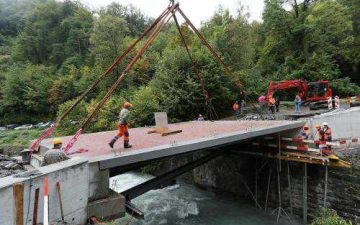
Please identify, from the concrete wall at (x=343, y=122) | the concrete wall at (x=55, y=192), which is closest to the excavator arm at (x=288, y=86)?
the concrete wall at (x=343, y=122)

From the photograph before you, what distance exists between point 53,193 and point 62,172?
506 mm

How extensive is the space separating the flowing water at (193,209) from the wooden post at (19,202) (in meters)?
7.01

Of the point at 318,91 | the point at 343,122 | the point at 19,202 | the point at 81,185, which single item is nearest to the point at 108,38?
the point at 318,91

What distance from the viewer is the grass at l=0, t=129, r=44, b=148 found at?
107ft

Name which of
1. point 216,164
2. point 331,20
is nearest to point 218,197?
point 216,164

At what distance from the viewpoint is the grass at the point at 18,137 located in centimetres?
3274

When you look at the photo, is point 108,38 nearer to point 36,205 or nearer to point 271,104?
point 271,104

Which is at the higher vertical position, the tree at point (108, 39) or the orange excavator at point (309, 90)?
the tree at point (108, 39)

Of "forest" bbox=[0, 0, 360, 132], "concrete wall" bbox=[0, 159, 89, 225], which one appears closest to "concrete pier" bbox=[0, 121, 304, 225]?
"concrete wall" bbox=[0, 159, 89, 225]

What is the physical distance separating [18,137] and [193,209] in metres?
28.0

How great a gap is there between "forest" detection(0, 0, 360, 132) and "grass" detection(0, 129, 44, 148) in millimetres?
5370

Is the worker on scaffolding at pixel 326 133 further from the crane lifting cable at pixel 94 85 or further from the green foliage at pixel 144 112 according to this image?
the green foliage at pixel 144 112

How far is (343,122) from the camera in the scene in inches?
623

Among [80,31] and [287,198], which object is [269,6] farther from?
[80,31]
